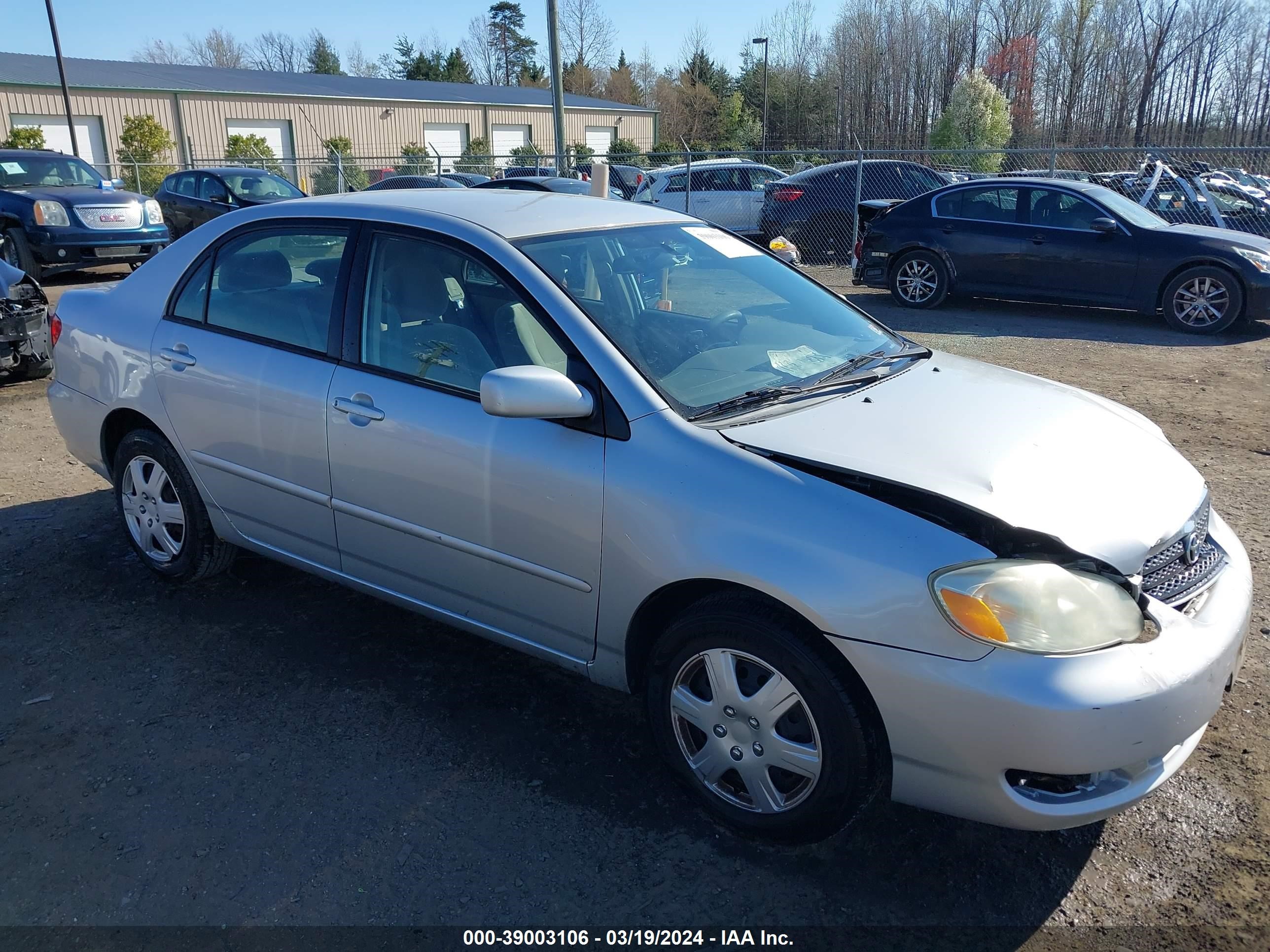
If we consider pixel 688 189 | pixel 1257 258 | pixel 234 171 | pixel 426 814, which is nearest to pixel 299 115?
pixel 234 171

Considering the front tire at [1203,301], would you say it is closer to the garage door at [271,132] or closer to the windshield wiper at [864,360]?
the windshield wiper at [864,360]

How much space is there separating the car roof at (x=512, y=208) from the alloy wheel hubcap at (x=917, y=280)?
8728mm

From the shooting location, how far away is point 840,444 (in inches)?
108

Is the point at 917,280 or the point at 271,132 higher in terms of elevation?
the point at 271,132

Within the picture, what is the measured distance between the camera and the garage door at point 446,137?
43.7 meters

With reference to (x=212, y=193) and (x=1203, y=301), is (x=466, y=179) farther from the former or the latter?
(x=1203, y=301)

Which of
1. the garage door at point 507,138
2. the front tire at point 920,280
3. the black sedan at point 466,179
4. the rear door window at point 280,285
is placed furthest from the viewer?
the garage door at point 507,138

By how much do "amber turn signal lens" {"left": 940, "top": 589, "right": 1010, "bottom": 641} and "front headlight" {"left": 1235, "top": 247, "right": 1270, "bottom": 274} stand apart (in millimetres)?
9771

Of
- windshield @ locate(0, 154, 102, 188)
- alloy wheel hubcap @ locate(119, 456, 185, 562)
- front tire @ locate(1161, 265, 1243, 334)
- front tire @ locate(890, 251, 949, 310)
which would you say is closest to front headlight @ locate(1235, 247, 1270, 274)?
front tire @ locate(1161, 265, 1243, 334)

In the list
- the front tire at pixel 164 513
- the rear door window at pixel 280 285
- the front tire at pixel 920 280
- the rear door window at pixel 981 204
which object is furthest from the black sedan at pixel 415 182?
the rear door window at pixel 280 285

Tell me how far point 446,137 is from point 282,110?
7.60 metres

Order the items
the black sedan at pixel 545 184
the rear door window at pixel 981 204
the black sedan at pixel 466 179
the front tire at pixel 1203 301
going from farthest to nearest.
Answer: the black sedan at pixel 466 179 → the black sedan at pixel 545 184 → the rear door window at pixel 981 204 → the front tire at pixel 1203 301

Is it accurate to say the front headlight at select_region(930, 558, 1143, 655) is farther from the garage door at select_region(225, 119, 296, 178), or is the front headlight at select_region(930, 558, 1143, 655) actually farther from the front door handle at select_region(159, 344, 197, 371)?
the garage door at select_region(225, 119, 296, 178)

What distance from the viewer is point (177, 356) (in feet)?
13.0
